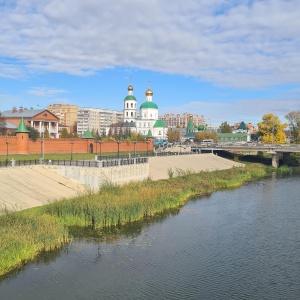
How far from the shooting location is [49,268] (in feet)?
69.4

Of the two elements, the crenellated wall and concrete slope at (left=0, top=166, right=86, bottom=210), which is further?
the crenellated wall

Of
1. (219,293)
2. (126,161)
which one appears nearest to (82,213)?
(219,293)

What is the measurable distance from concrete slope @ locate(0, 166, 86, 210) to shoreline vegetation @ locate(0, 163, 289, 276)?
205cm

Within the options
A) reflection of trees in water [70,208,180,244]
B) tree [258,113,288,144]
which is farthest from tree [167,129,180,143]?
reflection of trees in water [70,208,180,244]

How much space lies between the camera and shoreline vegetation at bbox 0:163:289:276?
21.4 meters

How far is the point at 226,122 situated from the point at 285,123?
6850 centimetres

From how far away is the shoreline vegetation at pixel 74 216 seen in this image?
21.4 metres

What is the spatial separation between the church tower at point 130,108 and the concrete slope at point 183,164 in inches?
2410

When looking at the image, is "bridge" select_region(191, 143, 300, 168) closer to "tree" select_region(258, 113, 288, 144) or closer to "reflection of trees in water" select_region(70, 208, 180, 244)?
"tree" select_region(258, 113, 288, 144)

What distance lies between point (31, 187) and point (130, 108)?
108355 millimetres

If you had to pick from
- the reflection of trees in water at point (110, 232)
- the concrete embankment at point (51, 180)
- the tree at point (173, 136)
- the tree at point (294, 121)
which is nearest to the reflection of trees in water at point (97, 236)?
the reflection of trees in water at point (110, 232)

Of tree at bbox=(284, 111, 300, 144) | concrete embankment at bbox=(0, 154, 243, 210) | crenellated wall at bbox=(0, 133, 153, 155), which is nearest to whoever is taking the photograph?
concrete embankment at bbox=(0, 154, 243, 210)

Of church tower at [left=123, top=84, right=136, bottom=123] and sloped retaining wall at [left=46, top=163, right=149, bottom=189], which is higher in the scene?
church tower at [left=123, top=84, right=136, bottom=123]

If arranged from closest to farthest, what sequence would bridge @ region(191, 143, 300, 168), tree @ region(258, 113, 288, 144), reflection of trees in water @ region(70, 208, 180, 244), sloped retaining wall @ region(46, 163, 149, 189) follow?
reflection of trees in water @ region(70, 208, 180, 244) → sloped retaining wall @ region(46, 163, 149, 189) → bridge @ region(191, 143, 300, 168) → tree @ region(258, 113, 288, 144)
